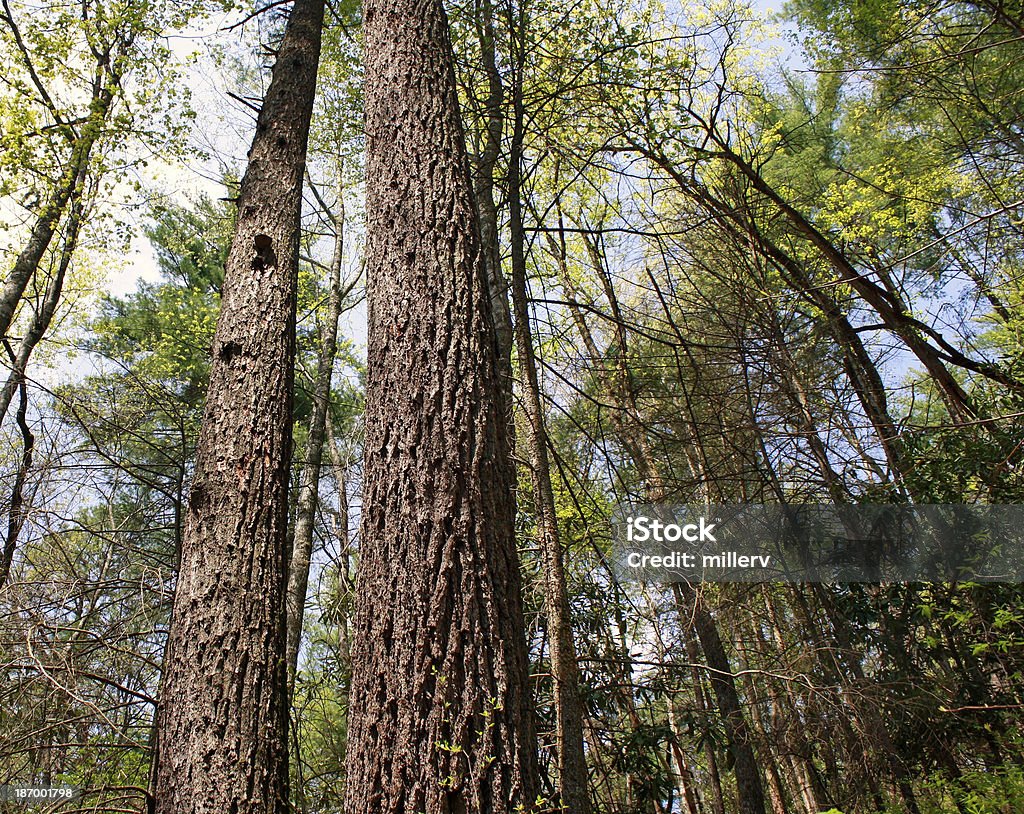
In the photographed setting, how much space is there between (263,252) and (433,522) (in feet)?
8.97

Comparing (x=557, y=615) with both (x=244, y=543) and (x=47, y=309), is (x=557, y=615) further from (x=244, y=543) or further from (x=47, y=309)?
(x=47, y=309)

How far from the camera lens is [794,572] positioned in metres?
5.09

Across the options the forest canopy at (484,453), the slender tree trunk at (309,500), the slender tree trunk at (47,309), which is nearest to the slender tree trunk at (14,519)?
the forest canopy at (484,453)

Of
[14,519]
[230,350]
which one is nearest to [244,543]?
[230,350]

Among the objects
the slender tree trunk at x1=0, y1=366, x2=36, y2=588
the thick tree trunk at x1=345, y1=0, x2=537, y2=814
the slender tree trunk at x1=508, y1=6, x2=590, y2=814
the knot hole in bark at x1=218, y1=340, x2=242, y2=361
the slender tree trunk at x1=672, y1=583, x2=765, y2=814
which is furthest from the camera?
the slender tree trunk at x1=672, y1=583, x2=765, y2=814

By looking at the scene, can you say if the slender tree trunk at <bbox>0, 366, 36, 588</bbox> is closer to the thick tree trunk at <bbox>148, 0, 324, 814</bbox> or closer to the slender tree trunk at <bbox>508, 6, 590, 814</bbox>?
the thick tree trunk at <bbox>148, 0, 324, 814</bbox>

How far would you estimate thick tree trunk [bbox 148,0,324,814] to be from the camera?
8.23ft

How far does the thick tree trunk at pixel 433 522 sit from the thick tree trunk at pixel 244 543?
1354 mm

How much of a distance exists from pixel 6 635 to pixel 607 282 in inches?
149

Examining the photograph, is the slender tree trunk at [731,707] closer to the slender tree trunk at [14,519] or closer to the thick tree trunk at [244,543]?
the thick tree trunk at [244,543]

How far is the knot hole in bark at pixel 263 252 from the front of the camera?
3693 millimetres

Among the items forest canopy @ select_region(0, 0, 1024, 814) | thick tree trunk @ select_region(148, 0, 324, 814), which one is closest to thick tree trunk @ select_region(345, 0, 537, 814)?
forest canopy @ select_region(0, 0, 1024, 814)

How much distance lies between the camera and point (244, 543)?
296cm

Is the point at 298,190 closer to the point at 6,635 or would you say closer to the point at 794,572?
the point at 6,635
